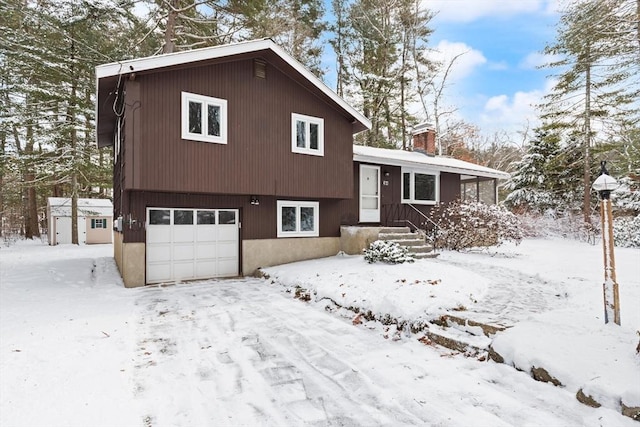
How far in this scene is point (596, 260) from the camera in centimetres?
977

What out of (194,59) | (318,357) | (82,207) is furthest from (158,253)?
(82,207)

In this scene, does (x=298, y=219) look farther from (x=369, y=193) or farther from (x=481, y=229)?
(x=481, y=229)

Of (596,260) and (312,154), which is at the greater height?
(312,154)

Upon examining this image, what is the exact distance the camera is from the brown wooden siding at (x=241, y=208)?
878 cm

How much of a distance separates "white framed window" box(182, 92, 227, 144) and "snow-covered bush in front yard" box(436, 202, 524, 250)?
8.37 m

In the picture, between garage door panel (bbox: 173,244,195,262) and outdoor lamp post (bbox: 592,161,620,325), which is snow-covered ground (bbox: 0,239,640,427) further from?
garage door panel (bbox: 173,244,195,262)

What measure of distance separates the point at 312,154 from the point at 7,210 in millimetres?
26044

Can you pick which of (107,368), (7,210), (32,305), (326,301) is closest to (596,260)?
(326,301)

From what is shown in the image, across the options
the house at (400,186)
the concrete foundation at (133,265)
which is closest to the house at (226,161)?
the concrete foundation at (133,265)

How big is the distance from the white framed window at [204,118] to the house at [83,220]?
15668 mm

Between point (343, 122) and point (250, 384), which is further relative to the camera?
point (343, 122)

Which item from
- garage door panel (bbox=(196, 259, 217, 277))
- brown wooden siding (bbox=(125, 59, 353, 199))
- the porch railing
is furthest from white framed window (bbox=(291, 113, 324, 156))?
garage door panel (bbox=(196, 259, 217, 277))

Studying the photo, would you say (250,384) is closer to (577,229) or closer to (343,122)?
(343,122)

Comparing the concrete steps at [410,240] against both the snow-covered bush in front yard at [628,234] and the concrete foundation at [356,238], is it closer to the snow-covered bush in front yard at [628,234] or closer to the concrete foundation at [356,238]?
the concrete foundation at [356,238]
